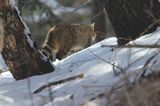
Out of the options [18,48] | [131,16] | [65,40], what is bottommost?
[65,40]

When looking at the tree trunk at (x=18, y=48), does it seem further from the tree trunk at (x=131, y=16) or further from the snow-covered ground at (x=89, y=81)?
the tree trunk at (x=131, y=16)

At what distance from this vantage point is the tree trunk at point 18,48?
5.70 meters

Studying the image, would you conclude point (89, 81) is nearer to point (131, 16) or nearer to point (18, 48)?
point (131, 16)

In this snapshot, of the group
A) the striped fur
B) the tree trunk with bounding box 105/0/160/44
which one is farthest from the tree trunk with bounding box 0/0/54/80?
the striped fur

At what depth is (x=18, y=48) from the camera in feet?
19.1

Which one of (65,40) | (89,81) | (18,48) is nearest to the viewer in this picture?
(89,81)

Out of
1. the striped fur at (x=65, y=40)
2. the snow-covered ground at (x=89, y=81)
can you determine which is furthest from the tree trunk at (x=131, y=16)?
the striped fur at (x=65, y=40)

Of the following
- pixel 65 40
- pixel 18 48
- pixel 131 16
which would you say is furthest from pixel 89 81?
pixel 65 40

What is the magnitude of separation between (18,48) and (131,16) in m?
1.28

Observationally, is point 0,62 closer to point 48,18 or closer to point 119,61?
point 48,18

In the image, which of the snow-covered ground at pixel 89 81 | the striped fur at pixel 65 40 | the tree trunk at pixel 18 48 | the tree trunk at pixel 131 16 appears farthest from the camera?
the striped fur at pixel 65 40

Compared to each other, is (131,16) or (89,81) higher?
(89,81)

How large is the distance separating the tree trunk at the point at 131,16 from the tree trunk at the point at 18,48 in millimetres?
934

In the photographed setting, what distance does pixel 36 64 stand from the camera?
19.5 feet
